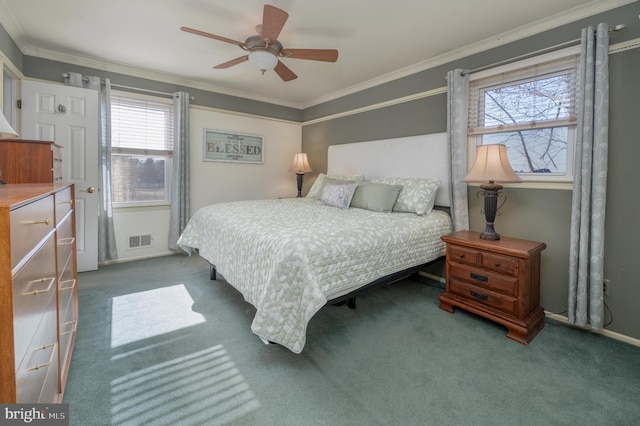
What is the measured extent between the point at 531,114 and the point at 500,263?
4.56 feet

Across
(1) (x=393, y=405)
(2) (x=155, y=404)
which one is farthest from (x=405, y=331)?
(2) (x=155, y=404)

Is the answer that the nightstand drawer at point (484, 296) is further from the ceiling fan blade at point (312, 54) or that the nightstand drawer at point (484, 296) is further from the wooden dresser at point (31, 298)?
the wooden dresser at point (31, 298)

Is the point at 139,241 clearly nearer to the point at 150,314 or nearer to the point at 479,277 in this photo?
the point at 150,314

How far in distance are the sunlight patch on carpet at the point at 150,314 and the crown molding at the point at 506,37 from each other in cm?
345

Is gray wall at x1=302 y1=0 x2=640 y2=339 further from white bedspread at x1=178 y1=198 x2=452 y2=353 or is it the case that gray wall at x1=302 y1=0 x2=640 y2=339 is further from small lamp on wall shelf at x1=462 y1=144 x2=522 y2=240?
white bedspread at x1=178 y1=198 x2=452 y2=353

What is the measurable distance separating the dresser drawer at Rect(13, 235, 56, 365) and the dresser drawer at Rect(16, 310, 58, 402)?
0.12 feet

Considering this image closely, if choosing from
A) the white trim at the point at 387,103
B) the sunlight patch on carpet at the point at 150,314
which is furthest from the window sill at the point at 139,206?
the white trim at the point at 387,103

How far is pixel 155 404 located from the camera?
57.8 inches

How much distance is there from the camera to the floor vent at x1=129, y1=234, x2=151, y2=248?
12.9 ft

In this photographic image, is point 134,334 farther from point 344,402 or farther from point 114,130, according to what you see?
point 114,130

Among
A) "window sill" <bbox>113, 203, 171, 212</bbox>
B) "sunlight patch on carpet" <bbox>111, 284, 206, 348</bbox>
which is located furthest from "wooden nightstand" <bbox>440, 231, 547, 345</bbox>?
"window sill" <bbox>113, 203, 171, 212</bbox>

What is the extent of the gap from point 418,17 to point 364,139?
1.83 meters

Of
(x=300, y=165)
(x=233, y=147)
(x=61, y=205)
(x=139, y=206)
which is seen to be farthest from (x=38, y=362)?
(x=300, y=165)

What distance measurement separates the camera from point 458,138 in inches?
116
